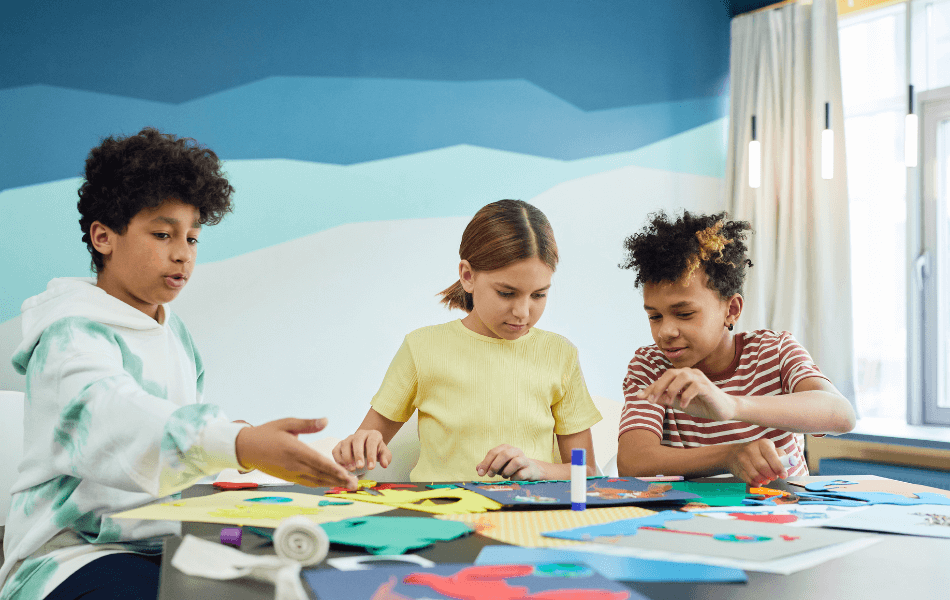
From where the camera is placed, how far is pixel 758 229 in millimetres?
3469

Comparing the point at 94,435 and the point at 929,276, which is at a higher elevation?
the point at 929,276

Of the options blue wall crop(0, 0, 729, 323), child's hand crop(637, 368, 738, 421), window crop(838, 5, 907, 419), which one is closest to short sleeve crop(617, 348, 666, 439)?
child's hand crop(637, 368, 738, 421)

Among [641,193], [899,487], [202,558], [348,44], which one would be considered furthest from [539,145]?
[202,558]

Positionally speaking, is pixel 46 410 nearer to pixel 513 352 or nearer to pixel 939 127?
pixel 513 352

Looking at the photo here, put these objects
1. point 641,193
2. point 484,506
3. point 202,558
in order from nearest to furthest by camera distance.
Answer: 1. point 202,558
2. point 484,506
3. point 641,193

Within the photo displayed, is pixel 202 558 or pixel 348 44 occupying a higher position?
pixel 348 44

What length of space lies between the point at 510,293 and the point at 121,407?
2.87 ft

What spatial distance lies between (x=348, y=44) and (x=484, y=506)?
229 cm

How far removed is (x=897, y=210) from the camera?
10.6ft

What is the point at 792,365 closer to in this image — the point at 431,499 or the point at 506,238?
the point at 506,238

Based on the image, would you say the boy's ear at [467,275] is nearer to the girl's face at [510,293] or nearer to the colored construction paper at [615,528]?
the girl's face at [510,293]

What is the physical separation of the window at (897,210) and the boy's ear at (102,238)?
10.5 ft

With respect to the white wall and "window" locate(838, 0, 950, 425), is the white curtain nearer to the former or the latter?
"window" locate(838, 0, 950, 425)

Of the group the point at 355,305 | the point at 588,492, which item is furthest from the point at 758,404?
the point at 355,305
